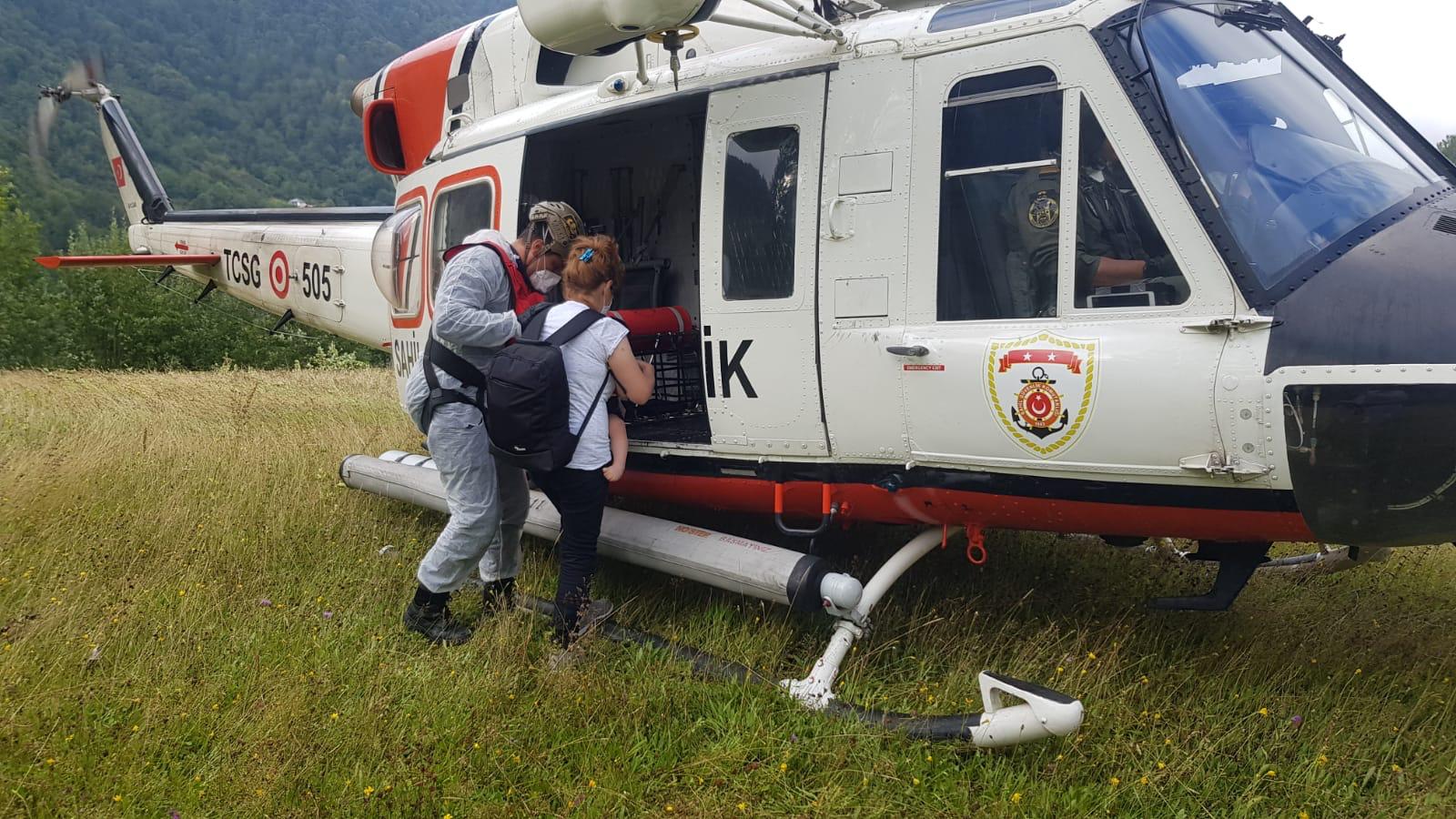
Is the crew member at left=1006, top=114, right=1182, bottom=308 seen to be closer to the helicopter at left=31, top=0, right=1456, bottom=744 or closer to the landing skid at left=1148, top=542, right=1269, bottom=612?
the helicopter at left=31, top=0, right=1456, bottom=744

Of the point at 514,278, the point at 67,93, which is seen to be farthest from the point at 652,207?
the point at 67,93

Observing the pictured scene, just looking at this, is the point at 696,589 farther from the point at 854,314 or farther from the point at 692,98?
the point at 692,98

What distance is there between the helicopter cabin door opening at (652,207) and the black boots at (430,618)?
1505 millimetres

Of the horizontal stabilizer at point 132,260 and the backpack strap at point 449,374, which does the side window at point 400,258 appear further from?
the horizontal stabilizer at point 132,260

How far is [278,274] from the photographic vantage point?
336 inches

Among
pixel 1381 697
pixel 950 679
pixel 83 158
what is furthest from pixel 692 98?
pixel 83 158

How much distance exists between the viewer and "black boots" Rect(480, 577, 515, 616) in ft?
15.0

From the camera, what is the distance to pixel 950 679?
384cm

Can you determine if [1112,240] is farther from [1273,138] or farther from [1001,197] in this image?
[1273,138]

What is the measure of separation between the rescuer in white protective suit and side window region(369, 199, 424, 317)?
6.28 ft

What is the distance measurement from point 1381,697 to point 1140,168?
7.05ft

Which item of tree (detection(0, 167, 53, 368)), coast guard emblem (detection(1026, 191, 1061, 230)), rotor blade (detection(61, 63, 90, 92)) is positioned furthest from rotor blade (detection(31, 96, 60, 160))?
tree (detection(0, 167, 53, 368))

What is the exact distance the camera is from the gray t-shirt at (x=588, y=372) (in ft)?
13.2

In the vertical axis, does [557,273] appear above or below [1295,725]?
above
